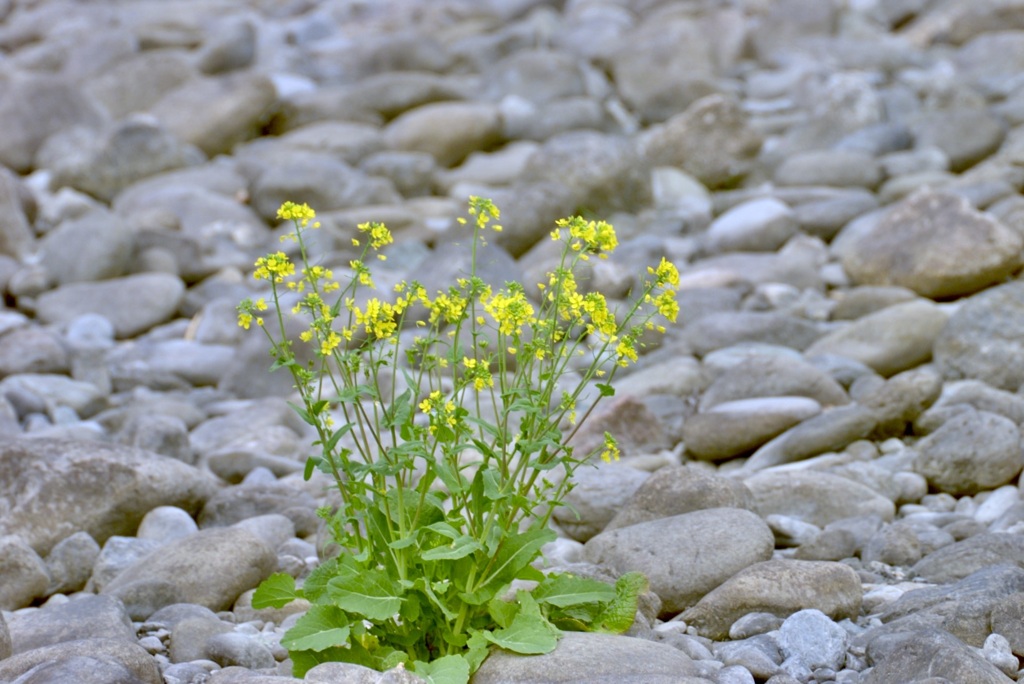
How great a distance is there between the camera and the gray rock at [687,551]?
438 centimetres

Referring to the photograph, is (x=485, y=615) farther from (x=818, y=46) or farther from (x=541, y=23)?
(x=541, y=23)

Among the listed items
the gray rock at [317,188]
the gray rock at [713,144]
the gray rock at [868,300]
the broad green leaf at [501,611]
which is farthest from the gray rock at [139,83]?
the broad green leaf at [501,611]

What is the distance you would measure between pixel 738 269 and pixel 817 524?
16.7 ft

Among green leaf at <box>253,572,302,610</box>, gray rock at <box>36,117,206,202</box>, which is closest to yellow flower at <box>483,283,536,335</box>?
green leaf at <box>253,572,302,610</box>

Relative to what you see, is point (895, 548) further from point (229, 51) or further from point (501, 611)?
point (229, 51)

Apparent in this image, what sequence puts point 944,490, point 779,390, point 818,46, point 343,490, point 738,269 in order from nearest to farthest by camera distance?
point 343,490 → point 944,490 → point 779,390 → point 738,269 → point 818,46

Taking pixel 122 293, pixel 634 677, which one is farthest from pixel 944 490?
pixel 122 293

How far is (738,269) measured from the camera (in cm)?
1017

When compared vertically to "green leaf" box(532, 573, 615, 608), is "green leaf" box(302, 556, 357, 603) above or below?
above

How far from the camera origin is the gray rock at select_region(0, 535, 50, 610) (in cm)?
484

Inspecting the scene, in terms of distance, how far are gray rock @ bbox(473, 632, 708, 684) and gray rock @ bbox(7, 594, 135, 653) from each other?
4.47ft

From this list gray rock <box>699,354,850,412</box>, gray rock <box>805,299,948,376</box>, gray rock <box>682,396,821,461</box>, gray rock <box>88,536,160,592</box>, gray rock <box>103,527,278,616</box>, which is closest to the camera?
gray rock <box>103,527,278,616</box>

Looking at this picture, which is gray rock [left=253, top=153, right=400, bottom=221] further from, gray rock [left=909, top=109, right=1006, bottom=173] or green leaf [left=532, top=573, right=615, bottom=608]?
green leaf [left=532, top=573, right=615, bottom=608]

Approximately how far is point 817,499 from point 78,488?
3.44 m
